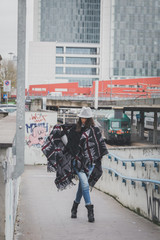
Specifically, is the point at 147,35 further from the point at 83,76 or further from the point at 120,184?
the point at 120,184

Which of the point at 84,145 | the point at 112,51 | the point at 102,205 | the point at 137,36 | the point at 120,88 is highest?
the point at 137,36

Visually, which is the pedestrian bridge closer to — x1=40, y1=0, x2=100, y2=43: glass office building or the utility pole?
the utility pole

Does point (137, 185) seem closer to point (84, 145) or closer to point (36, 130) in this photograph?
point (84, 145)

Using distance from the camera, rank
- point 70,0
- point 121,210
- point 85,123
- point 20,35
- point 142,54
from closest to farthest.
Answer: point 85,123, point 121,210, point 20,35, point 142,54, point 70,0

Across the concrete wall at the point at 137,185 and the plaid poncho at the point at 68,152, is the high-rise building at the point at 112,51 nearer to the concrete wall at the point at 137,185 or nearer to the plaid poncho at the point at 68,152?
the concrete wall at the point at 137,185

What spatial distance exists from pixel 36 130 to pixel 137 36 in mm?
100300

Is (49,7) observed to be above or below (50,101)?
above

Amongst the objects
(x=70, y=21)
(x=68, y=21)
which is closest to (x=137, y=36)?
(x=70, y=21)

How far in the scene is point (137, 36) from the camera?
113 m

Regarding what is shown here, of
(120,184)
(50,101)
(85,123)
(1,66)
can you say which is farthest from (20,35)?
(1,66)

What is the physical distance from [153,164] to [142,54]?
110431mm

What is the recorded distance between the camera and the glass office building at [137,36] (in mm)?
112375

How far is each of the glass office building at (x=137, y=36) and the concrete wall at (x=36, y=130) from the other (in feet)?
314

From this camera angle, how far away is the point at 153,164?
589 centimetres
